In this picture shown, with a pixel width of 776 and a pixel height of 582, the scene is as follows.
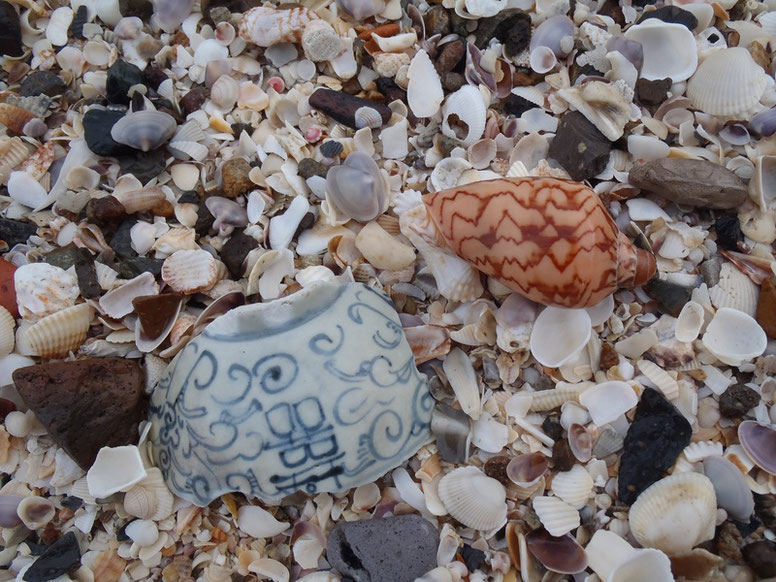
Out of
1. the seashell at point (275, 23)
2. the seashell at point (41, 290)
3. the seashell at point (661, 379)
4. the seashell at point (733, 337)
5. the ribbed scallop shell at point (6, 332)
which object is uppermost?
the seashell at point (275, 23)

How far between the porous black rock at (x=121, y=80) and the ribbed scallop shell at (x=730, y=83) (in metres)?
1.82

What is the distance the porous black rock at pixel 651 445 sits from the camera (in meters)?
1.50

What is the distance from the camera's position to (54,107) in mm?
2059

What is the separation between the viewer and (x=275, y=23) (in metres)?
2.01

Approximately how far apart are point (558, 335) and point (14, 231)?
165cm

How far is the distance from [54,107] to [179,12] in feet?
1.78

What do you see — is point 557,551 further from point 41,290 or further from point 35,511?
point 41,290

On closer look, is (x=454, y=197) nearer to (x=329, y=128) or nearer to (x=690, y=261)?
(x=329, y=128)

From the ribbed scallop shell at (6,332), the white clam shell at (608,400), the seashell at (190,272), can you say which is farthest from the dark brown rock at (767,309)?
the ribbed scallop shell at (6,332)

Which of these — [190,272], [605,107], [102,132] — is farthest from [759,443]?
[102,132]

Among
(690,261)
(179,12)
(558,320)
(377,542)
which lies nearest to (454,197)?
(558,320)

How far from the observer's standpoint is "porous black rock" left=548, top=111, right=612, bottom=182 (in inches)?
70.2

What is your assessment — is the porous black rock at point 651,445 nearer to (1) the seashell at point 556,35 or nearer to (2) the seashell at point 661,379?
(2) the seashell at point 661,379

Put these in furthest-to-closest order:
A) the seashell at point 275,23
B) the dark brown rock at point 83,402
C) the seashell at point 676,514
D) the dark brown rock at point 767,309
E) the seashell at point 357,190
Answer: the seashell at point 275,23, the seashell at point 357,190, the dark brown rock at point 767,309, the dark brown rock at point 83,402, the seashell at point 676,514
